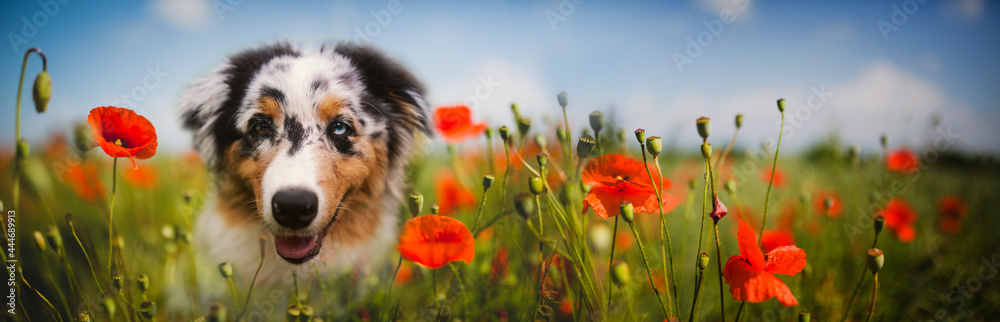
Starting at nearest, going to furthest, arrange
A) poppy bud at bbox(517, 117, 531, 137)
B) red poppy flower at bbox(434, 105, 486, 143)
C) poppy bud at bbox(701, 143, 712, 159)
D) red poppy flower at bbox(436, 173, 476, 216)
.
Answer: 1. poppy bud at bbox(701, 143, 712, 159)
2. poppy bud at bbox(517, 117, 531, 137)
3. red poppy flower at bbox(434, 105, 486, 143)
4. red poppy flower at bbox(436, 173, 476, 216)

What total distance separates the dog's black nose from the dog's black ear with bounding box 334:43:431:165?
1.99 feet

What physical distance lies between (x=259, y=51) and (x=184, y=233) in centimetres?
86

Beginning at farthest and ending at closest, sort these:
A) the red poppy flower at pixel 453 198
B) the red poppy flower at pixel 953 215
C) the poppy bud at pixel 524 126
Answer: the red poppy flower at pixel 953 215 < the red poppy flower at pixel 453 198 < the poppy bud at pixel 524 126

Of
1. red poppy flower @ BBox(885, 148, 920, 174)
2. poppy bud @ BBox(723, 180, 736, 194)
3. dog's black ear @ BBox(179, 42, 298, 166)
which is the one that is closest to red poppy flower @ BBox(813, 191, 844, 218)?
red poppy flower @ BBox(885, 148, 920, 174)

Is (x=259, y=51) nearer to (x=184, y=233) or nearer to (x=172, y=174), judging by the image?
(x=184, y=233)

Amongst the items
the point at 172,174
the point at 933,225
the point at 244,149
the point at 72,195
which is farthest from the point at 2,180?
the point at 933,225

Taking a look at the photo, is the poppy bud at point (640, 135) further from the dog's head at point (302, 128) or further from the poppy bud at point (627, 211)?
the dog's head at point (302, 128)

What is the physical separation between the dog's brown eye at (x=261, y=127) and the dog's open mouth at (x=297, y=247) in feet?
1.32

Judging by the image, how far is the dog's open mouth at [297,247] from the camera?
4.75ft

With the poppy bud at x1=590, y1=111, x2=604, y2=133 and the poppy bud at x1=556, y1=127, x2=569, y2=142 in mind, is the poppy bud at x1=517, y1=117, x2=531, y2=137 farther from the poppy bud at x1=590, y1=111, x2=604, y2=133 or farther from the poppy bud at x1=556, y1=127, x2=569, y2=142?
the poppy bud at x1=590, y1=111, x2=604, y2=133

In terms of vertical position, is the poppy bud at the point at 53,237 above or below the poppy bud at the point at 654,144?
below

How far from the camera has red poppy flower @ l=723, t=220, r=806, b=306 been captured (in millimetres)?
830

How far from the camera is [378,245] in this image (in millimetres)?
2059

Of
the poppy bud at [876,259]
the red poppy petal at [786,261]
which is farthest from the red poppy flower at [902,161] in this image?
the red poppy petal at [786,261]
